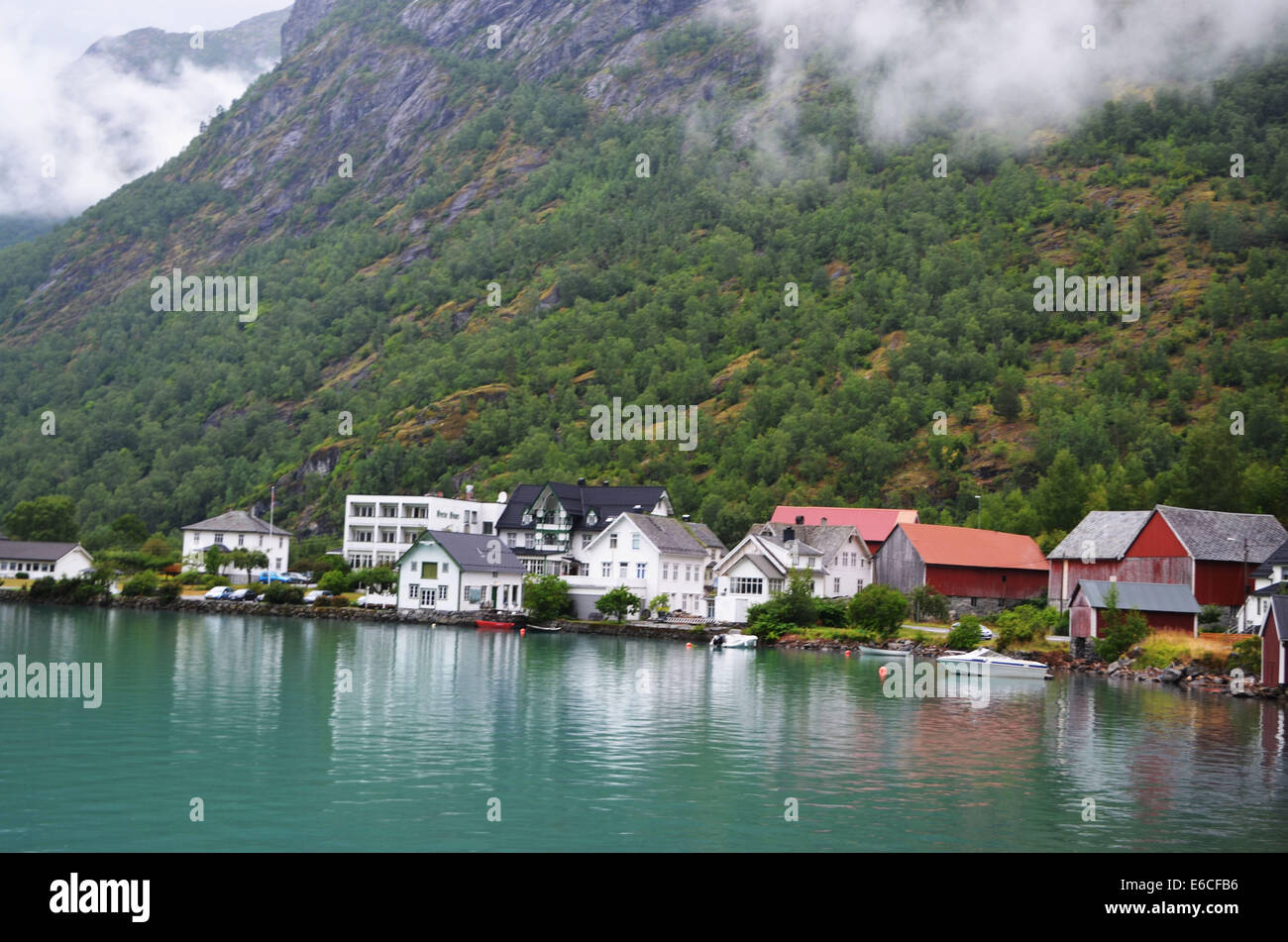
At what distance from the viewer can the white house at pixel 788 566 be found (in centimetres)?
7969

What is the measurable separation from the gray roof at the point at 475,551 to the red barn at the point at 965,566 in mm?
25901

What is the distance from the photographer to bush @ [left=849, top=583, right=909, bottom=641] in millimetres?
71000

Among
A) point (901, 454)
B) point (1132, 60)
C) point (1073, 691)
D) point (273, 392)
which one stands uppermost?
point (1132, 60)

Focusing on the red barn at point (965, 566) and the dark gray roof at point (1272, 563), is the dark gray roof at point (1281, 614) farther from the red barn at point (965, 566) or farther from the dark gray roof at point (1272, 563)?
the red barn at point (965, 566)

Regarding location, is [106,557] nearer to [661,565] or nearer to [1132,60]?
[661,565]

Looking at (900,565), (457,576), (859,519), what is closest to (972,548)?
(900,565)

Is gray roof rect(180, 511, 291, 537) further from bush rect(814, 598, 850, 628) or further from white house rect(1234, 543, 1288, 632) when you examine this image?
white house rect(1234, 543, 1288, 632)

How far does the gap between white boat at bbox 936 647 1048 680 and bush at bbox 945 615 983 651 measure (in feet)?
17.4

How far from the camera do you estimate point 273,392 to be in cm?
18475

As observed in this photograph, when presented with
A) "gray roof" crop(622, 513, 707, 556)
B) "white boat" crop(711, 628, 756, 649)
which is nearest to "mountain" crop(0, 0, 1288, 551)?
"gray roof" crop(622, 513, 707, 556)

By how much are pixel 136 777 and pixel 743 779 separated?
12.2 metres

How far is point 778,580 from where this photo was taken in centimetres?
7944

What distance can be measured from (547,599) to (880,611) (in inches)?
872
